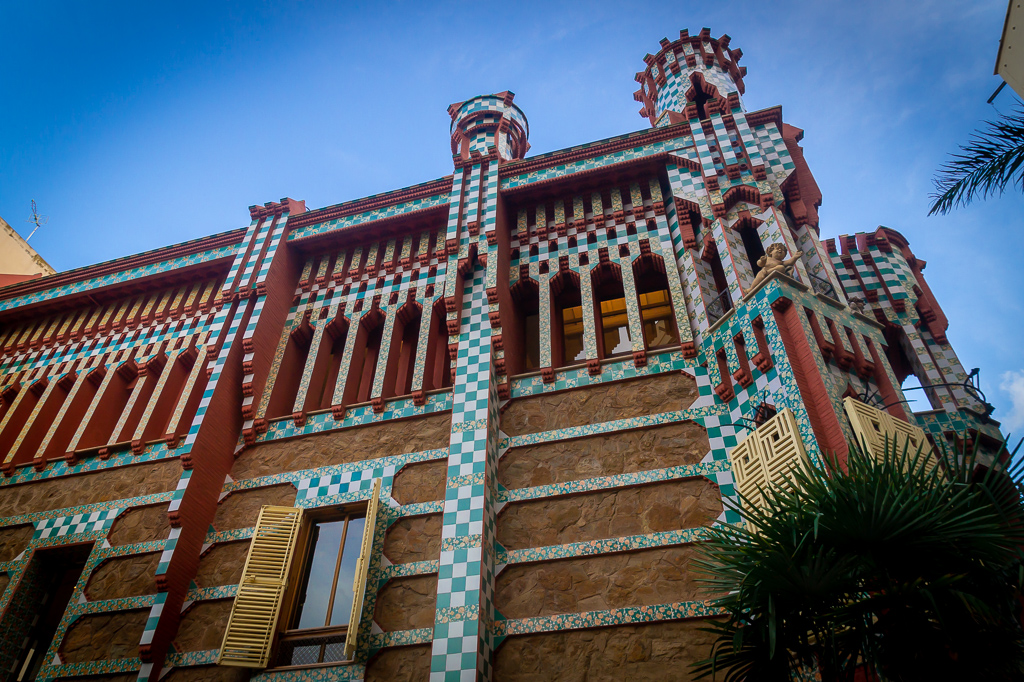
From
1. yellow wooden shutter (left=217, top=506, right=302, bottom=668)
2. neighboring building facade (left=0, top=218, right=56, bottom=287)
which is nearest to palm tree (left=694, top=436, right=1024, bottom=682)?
yellow wooden shutter (left=217, top=506, right=302, bottom=668)

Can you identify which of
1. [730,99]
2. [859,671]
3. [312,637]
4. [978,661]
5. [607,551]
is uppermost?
[730,99]

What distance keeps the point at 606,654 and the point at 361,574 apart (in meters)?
3.06

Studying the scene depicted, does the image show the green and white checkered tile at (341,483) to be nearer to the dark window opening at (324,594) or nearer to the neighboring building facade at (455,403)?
the neighboring building facade at (455,403)

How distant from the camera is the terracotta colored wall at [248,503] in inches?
430

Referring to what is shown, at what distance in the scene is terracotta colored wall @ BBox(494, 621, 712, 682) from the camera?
8.06 metres

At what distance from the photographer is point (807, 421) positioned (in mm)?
7938

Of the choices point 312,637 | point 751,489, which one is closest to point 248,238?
point 312,637

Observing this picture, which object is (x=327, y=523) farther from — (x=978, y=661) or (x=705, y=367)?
(x=978, y=661)

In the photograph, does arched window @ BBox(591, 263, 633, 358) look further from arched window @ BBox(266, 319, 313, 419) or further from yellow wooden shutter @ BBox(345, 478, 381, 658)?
arched window @ BBox(266, 319, 313, 419)

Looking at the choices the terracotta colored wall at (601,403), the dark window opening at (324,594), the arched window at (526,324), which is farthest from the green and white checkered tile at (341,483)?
the arched window at (526,324)

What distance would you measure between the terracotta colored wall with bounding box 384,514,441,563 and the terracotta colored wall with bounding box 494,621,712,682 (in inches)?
64.9

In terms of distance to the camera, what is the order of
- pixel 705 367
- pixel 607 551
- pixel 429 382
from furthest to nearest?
pixel 429 382
pixel 705 367
pixel 607 551

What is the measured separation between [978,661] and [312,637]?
7.40 m

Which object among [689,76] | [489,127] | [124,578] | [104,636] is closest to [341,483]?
[124,578]
